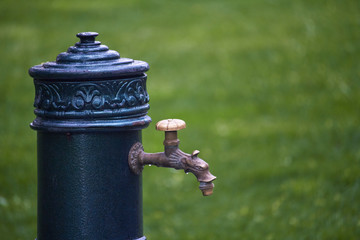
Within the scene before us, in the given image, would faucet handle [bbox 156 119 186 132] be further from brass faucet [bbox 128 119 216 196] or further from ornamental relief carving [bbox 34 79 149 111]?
ornamental relief carving [bbox 34 79 149 111]

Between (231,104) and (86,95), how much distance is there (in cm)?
461

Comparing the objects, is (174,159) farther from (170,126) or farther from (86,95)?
(86,95)

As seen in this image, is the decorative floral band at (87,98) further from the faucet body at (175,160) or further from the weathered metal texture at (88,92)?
the faucet body at (175,160)

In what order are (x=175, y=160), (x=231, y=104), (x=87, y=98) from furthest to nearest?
(x=231, y=104)
(x=175, y=160)
(x=87, y=98)

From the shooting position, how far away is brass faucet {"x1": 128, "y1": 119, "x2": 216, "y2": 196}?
243 cm

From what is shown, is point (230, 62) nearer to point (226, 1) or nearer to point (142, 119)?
point (226, 1)

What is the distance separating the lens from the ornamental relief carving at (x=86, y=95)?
2363 mm

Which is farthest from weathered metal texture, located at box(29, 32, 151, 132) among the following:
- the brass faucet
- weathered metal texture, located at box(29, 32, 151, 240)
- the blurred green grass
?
the blurred green grass

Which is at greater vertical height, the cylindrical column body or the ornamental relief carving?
the ornamental relief carving

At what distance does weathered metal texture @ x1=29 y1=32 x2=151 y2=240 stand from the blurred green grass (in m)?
1.92

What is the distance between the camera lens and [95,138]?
2.39 metres

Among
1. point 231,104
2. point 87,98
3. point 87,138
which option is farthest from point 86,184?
point 231,104

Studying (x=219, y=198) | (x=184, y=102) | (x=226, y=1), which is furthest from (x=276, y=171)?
(x=226, y=1)

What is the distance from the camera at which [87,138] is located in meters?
2.39
